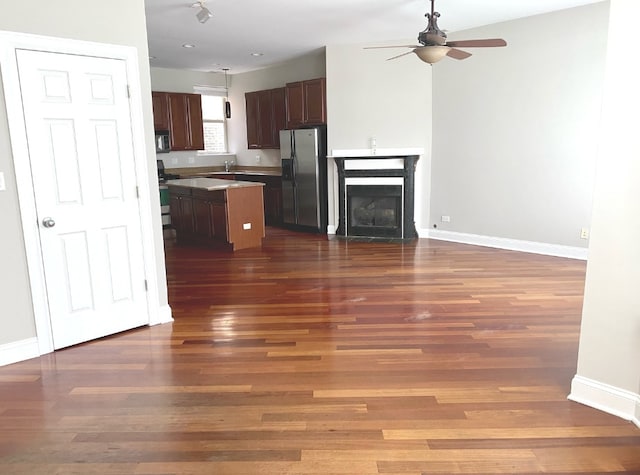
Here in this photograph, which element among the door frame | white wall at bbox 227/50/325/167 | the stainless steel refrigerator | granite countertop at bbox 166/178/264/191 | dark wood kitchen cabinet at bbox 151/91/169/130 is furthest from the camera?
dark wood kitchen cabinet at bbox 151/91/169/130

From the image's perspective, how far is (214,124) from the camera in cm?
963

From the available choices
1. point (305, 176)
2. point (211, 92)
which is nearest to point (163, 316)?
point (305, 176)

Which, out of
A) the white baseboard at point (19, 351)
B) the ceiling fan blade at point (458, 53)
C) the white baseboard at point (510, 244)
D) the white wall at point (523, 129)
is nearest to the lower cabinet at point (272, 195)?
the white baseboard at point (510, 244)

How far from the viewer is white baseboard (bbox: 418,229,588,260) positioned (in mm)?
5723

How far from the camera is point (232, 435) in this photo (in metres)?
2.32

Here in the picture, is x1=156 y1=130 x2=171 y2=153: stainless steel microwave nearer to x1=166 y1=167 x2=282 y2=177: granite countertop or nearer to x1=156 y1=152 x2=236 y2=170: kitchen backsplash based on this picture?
x1=156 y1=152 x2=236 y2=170: kitchen backsplash

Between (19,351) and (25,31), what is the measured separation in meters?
2.10

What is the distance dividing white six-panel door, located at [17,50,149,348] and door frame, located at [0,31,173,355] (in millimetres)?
34

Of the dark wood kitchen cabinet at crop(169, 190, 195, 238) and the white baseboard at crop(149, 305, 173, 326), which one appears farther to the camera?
the dark wood kitchen cabinet at crop(169, 190, 195, 238)

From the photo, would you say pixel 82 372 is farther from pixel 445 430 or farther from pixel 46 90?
pixel 445 430

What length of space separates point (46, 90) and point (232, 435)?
2.52 meters

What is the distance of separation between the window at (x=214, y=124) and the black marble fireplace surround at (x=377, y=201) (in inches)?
138

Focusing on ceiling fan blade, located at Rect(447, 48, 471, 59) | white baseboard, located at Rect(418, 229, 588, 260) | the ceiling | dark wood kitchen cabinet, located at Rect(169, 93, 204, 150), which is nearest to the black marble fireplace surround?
white baseboard, located at Rect(418, 229, 588, 260)

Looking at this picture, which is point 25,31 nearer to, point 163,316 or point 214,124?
point 163,316
